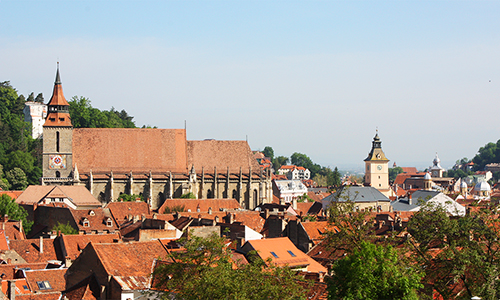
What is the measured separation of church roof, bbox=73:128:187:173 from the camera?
88875 mm

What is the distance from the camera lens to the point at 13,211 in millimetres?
62562

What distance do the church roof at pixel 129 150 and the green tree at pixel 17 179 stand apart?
961 inches

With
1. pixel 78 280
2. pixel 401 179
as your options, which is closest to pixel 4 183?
pixel 78 280

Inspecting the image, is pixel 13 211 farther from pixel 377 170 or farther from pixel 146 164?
pixel 377 170

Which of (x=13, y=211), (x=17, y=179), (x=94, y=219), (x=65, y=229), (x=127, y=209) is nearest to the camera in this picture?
(x=65, y=229)

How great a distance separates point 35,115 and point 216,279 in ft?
462

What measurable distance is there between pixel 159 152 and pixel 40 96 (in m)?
85.6

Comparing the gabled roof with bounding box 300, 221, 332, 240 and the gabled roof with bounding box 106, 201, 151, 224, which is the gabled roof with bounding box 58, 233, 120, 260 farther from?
the gabled roof with bounding box 106, 201, 151, 224

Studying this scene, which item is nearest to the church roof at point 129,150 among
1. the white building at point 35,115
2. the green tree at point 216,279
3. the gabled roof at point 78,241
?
the gabled roof at point 78,241

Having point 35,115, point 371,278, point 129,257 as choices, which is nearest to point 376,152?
point 35,115

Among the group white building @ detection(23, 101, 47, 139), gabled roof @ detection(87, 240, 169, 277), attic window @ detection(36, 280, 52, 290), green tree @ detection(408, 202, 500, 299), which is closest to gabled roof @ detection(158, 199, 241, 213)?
attic window @ detection(36, 280, 52, 290)

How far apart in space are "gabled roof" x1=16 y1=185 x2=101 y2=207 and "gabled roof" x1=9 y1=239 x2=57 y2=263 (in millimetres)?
26616

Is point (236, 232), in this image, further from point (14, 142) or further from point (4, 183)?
point (14, 142)

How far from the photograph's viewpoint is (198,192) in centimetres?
9119
